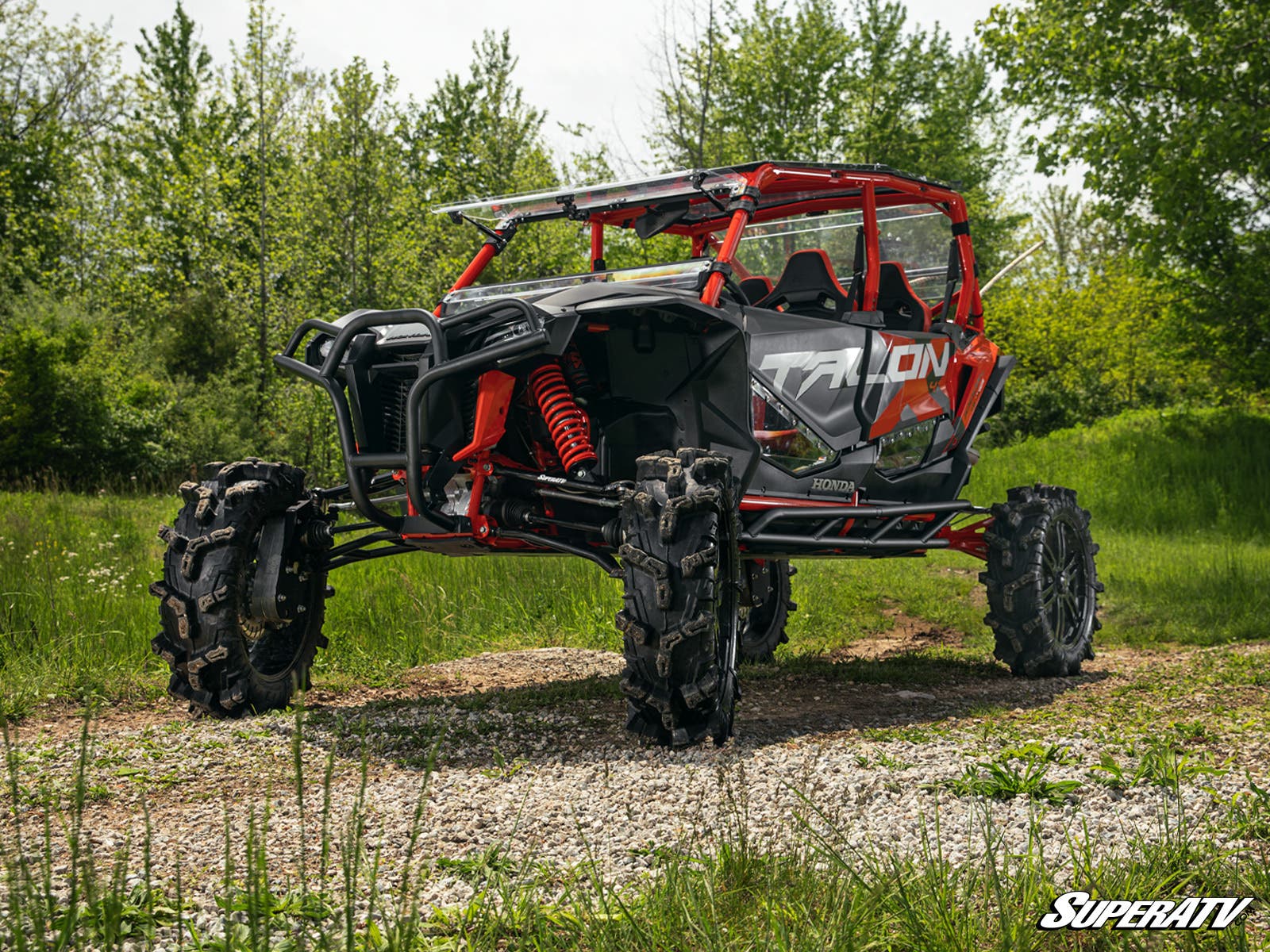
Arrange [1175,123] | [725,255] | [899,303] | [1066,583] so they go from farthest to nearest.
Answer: [1175,123] → [1066,583] → [899,303] → [725,255]

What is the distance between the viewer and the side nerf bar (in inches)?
190

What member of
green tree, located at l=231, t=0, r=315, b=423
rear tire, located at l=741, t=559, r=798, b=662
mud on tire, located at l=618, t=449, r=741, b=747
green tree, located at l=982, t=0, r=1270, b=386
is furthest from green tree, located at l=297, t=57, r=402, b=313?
mud on tire, located at l=618, t=449, r=741, b=747

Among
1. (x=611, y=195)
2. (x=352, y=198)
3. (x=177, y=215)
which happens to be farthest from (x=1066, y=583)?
(x=177, y=215)

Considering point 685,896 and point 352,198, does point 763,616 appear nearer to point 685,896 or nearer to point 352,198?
point 685,896

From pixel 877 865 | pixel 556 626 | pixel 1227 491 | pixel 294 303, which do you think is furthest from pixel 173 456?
pixel 877 865

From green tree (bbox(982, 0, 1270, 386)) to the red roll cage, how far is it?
30.5ft

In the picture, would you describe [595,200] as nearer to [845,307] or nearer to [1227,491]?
[845,307]

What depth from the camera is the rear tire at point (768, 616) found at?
873cm

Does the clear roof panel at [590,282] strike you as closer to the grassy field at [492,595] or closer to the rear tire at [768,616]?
the grassy field at [492,595]

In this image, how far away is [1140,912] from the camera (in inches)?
108

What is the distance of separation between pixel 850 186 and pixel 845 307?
2.29 ft

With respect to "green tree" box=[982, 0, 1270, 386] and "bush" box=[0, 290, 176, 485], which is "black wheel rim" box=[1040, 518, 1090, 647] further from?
"bush" box=[0, 290, 176, 485]

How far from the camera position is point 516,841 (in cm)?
347

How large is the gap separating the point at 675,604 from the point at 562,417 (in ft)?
3.51
